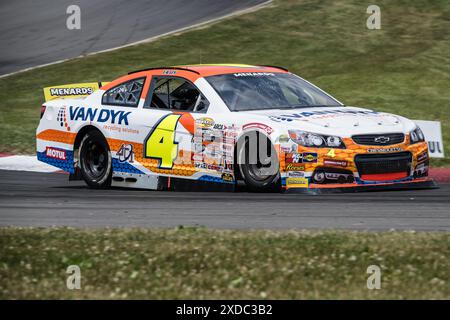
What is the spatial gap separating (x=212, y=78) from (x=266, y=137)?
1.43m

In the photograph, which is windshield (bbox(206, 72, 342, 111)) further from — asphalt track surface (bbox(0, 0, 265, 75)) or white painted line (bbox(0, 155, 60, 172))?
asphalt track surface (bbox(0, 0, 265, 75))

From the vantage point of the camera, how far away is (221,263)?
24.0 feet

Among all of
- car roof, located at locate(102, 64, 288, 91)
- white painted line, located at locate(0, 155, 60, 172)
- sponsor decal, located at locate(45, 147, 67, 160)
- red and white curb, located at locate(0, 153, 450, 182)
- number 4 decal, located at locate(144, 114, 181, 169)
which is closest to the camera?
number 4 decal, located at locate(144, 114, 181, 169)

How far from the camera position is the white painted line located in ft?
50.9

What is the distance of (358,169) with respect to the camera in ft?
36.1

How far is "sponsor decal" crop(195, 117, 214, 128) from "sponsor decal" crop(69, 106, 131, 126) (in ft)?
3.77

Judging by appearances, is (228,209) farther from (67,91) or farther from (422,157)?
(67,91)

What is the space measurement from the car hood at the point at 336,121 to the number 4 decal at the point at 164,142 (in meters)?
0.97

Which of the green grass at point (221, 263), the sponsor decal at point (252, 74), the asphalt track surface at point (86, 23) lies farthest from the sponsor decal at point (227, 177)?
the asphalt track surface at point (86, 23)

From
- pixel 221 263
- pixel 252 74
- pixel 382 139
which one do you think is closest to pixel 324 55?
A: pixel 252 74

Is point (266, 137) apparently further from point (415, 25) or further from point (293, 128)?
point (415, 25)

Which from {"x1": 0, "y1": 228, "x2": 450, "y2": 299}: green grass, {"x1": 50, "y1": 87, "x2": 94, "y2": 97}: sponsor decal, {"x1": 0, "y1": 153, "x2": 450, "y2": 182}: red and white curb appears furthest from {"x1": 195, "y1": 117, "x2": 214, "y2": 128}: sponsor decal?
{"x1": 0, "y1": 153, "x2": 450, "y2": 182}: red and white curb

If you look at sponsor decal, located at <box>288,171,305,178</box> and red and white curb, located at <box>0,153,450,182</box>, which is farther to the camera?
red and white curb, located at <box>0,153,450,182</box>
